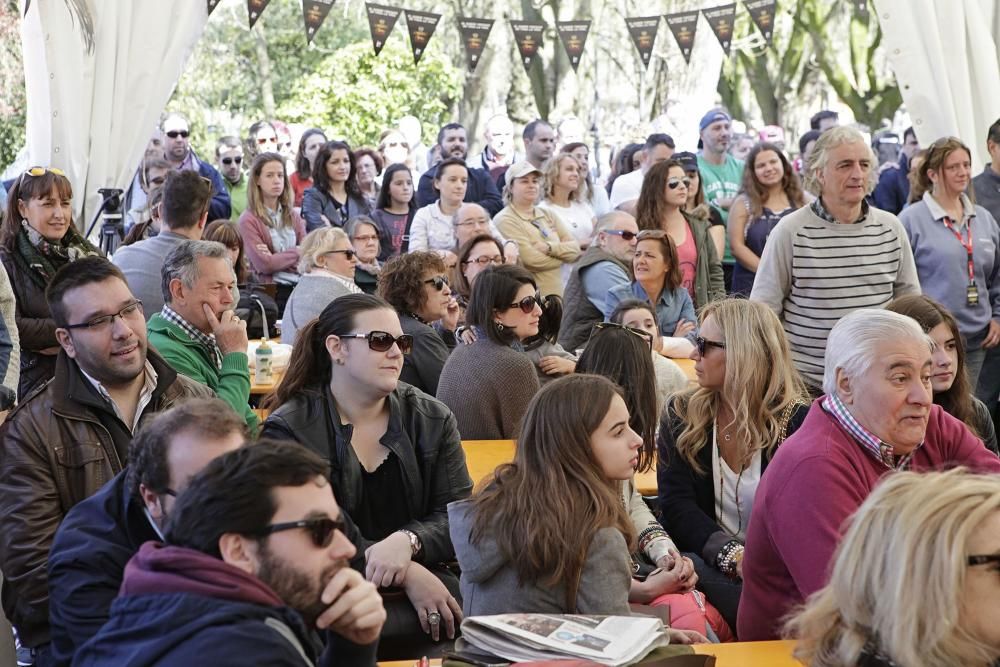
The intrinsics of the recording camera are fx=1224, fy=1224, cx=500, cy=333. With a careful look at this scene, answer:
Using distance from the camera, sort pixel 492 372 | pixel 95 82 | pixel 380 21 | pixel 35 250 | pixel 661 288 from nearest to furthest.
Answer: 1. pixel 492 372
2. pixel 35 250
3. pixel 661 288
4. pixel 95 82
5. pixel 380 21

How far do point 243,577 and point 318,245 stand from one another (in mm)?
4866

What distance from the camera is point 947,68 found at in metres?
7.65

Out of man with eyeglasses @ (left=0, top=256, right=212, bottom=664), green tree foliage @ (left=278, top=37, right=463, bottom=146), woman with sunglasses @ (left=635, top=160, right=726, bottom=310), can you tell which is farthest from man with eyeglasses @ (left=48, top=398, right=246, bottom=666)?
green tree foliage @ (left=278, top=37, right=463, bottom=146)

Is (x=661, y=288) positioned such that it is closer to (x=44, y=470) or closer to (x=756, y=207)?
(x=756, y=207)

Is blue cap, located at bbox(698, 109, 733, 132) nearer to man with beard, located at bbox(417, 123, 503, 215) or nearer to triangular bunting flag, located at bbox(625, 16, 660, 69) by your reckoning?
man with beard, located at bbox(417, 123, 503, 215)

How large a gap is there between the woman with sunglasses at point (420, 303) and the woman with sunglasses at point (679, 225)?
6.61ft

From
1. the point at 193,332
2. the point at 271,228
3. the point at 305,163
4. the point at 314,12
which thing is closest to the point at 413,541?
the point at 193,332

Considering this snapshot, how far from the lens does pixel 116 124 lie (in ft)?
23.5

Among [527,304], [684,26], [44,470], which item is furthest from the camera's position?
[684,26]

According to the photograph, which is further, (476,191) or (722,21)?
(722,21)

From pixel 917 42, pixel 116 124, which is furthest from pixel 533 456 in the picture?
pixel 917 42

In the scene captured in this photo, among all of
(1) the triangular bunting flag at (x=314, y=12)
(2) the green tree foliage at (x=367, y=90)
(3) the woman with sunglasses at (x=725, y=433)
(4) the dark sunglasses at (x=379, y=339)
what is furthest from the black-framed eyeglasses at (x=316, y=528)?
(2) the green tree foliage at (x=367, y=90)

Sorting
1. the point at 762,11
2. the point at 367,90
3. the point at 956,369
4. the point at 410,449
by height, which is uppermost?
the point at 367,90

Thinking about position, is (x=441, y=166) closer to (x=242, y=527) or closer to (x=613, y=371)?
(x=613, y=371)
